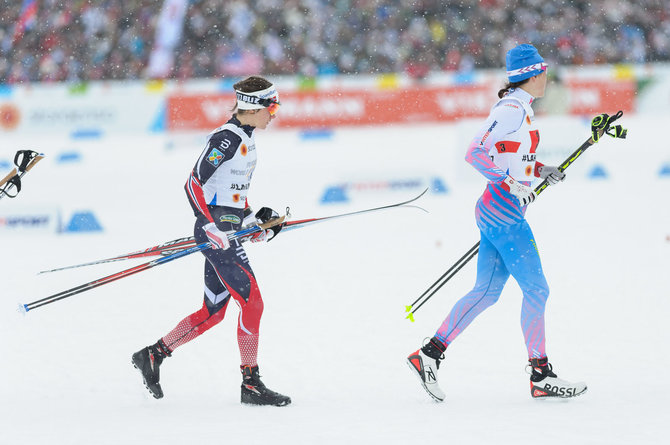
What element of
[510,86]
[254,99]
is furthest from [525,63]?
[254,99]

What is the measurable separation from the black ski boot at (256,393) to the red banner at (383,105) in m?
16.9

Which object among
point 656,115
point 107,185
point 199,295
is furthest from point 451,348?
point 656,115

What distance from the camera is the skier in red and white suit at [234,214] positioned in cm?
545

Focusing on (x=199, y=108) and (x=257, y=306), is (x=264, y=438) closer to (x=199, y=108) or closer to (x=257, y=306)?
(x=257, y=306)

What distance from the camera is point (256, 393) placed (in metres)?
5.58

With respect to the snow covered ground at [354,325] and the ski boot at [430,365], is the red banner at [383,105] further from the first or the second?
the ski boot at [430,365]

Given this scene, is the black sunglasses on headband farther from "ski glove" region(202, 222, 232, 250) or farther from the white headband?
"ski glove" region(202, 222, 232, 250)

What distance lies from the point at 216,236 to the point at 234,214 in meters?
0.39

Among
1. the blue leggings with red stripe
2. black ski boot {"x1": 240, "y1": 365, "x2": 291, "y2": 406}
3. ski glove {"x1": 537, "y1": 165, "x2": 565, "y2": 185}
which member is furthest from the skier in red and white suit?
ski glove {"x1": 537, "y1": 165, "x2": 565, "y2": 185}

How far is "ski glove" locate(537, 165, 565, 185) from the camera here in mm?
5625

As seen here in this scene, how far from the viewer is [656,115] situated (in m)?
23.3

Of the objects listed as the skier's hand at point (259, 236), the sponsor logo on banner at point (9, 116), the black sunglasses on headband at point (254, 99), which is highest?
the black sunglasses on headband at point (254, 99)

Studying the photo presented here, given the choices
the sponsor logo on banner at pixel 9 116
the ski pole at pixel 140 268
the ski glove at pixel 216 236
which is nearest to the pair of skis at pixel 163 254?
the ski pole at pixel 140 268

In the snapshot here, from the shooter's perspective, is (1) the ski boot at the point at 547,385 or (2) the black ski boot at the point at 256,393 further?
(2) the black ski boot at the point at 256,393
